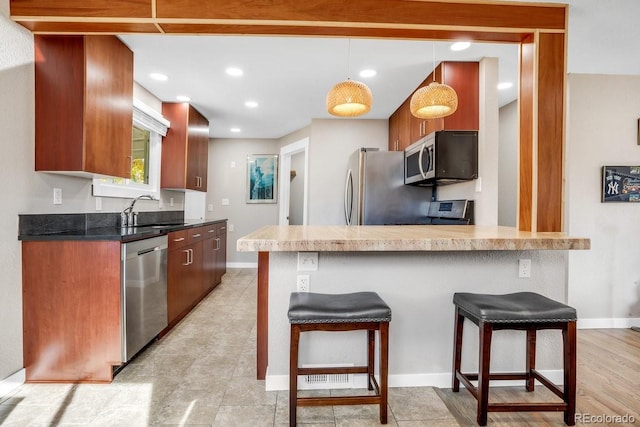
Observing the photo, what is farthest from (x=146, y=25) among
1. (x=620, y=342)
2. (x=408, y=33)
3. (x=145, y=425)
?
(x=620, y=342)

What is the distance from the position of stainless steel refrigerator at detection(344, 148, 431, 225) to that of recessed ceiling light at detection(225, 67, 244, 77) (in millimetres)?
1550

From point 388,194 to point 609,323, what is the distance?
2351 millimetres

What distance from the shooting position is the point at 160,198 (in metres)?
4.07

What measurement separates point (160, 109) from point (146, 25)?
7.76 feet

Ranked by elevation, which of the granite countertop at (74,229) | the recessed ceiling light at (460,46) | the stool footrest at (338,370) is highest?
the recessed ceiling light at (460,46)

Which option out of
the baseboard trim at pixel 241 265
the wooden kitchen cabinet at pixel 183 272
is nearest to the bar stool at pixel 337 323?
the wooden kitchen cabinet at pixel 183 272

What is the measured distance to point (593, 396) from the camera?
6.14 feet

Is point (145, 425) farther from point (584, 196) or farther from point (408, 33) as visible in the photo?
point (584, 196)

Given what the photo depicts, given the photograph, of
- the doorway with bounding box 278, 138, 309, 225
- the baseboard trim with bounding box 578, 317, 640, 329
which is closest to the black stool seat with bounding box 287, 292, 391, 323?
the baseboard trim with bounding box 578, 317, 640, 329

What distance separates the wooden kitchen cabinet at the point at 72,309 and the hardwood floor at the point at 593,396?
201cm

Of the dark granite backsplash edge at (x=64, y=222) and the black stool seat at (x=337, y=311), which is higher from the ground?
the dark granite backsplash edge at (x=64, y=222)

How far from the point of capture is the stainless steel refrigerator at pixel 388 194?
370 cm

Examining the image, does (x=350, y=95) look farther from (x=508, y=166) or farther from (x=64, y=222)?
(x=508, y=166)

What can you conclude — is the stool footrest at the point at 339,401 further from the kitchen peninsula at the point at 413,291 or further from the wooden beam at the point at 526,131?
the wooden beam at the point at 526,131
